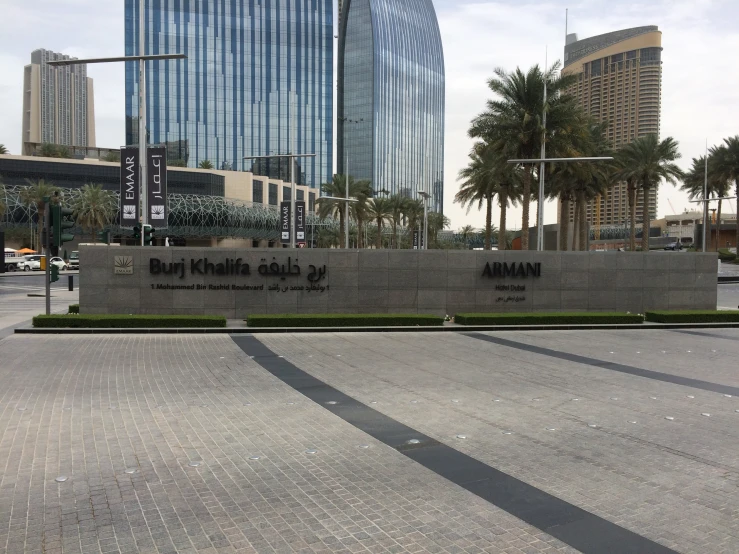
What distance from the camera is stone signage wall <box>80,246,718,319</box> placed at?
2245cm

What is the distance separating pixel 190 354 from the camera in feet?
51.3

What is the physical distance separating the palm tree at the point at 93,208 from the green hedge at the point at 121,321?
195ft

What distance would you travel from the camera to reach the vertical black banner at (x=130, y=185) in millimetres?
23234

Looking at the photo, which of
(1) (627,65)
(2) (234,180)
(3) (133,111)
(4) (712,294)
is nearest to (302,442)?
(4) (712,294)

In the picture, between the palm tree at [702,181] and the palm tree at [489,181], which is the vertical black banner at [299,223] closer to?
the palm tree at [489,181]

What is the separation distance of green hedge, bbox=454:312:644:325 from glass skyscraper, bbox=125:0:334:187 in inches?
3550

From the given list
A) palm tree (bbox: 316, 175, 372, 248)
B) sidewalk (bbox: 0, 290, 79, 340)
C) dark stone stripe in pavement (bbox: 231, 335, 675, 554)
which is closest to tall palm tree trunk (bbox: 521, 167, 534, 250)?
sidewalk (bbox: 0, 290, 79, 340)

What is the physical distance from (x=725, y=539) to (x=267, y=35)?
12136 cm

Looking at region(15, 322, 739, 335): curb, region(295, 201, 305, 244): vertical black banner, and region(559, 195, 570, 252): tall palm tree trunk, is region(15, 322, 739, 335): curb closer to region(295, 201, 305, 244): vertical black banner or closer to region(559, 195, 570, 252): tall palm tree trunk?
region(559, 195, 570, 252): tall palm tree trunk

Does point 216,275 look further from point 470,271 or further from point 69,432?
point 69,432

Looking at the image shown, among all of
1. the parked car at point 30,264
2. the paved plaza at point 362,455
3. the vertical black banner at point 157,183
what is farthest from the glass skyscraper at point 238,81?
the paved plaza at point 362,455

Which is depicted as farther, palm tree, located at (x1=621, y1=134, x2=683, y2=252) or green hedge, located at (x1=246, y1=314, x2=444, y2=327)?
palm tree, located at (x1=621, y1=134, x2=683, y2=252)

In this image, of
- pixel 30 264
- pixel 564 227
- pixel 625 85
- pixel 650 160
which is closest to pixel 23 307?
pixel 564 227

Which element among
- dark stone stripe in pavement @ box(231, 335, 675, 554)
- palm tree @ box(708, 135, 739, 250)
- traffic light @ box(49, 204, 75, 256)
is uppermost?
palm tree @ box(708, 135, 739, 250)
